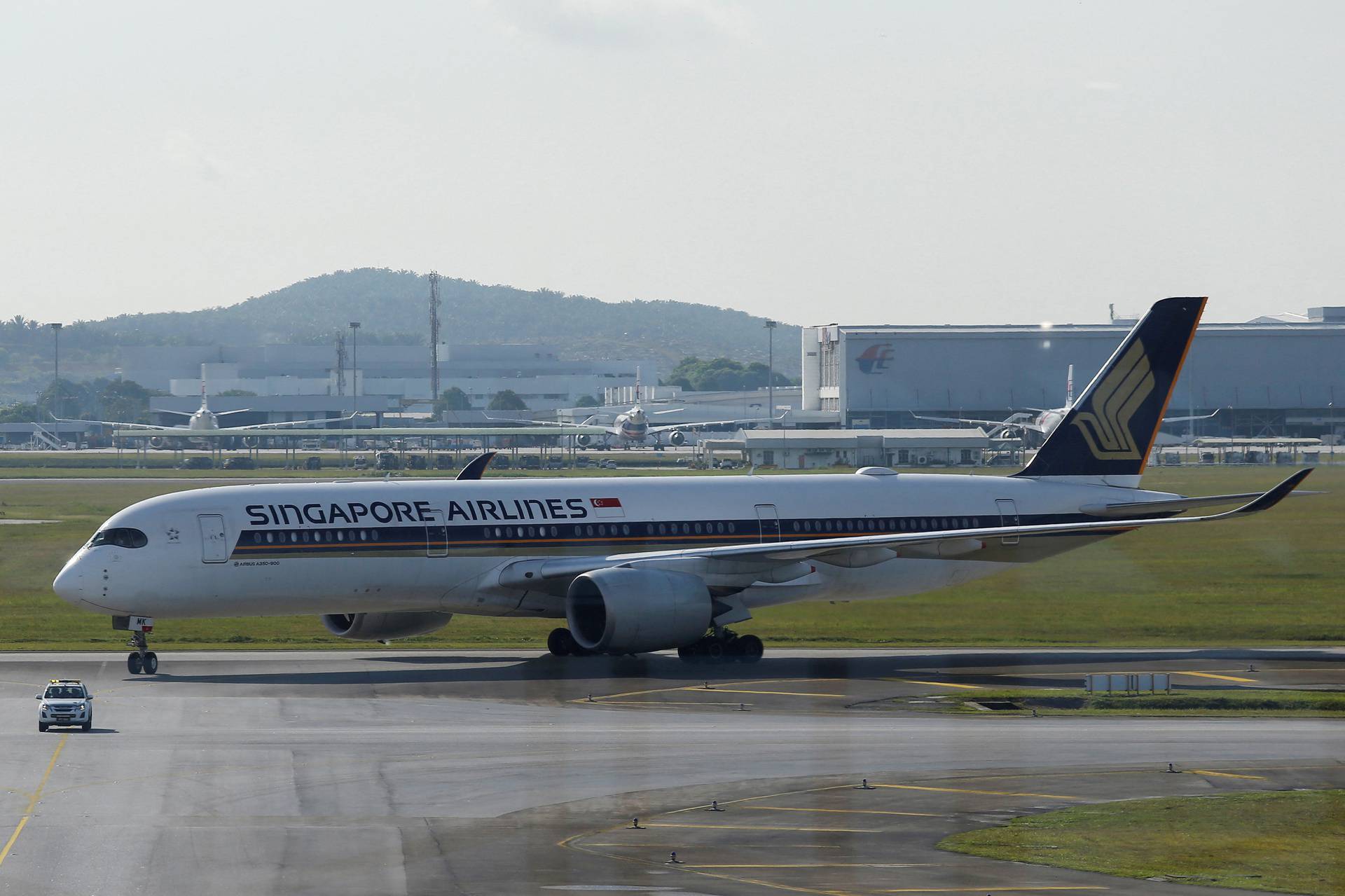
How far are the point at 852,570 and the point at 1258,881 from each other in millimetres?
25870

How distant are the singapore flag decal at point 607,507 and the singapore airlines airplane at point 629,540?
0.05 m

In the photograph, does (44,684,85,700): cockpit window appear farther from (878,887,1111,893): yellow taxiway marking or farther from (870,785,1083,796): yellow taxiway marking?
(878,887,1111,893): yellow taxiway marking

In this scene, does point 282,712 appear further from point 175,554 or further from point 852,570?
point 852,570

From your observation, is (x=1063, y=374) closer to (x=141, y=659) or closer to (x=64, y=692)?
(x=141, y=659)

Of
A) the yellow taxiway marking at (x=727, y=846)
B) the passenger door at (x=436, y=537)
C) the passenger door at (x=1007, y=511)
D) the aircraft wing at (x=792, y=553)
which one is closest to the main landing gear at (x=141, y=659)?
the passenger door at (x=436, y=537)

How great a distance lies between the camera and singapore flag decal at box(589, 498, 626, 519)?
45188 mm

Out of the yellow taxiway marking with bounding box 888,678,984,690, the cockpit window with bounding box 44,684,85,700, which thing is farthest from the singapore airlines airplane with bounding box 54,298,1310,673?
the cockpit window with bounding box 44,684,85,700

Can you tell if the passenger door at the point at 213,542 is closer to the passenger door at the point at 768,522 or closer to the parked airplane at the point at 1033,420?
the passenger door at the point at 768,522

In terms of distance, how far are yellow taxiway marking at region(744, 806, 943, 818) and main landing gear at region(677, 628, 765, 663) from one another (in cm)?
1828

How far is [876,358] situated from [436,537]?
496 feet

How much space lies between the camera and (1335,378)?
611ft

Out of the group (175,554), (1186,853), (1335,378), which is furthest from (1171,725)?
(1335,378)

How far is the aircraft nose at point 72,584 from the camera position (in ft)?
132

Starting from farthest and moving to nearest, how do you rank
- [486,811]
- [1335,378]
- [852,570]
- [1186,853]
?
[1335,378] < [852,570] < [486,811] < [1186,853]
